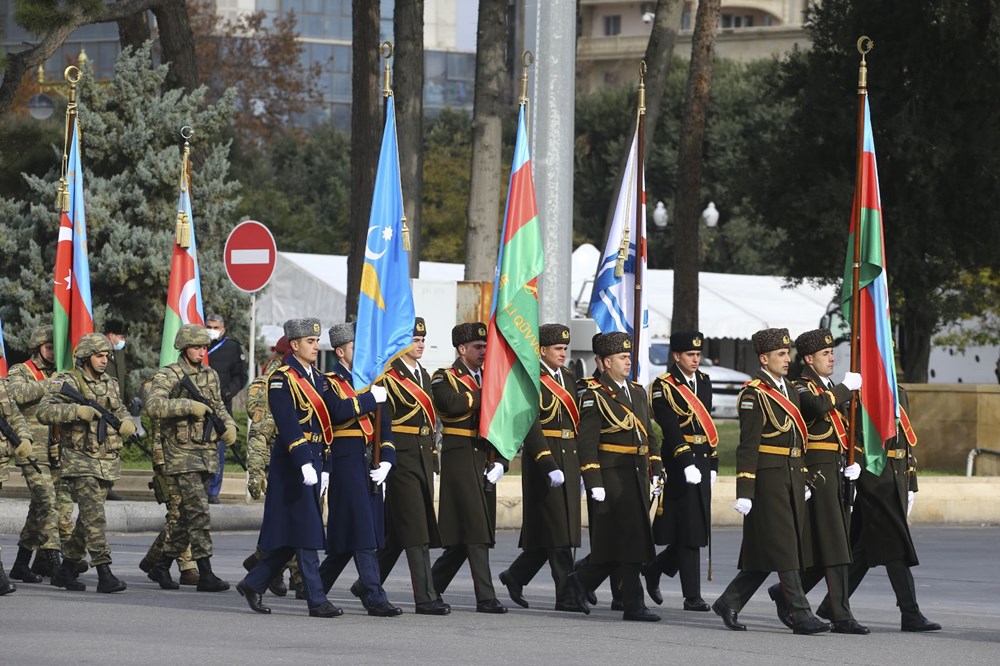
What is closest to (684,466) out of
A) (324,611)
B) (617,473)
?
(617,473)

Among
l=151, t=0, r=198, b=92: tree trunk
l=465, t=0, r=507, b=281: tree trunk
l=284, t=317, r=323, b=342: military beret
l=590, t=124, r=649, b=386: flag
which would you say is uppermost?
l=151, t=0, r=198, b=92: tree trunk

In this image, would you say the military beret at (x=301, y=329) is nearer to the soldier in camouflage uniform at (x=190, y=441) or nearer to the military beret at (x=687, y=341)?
the soldier in camouflage uniform at (x=190, y=441)

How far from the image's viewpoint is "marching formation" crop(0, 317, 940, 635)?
36.9 ft

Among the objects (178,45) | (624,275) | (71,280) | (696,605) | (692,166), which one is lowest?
(696,605)

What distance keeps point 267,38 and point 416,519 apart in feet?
170

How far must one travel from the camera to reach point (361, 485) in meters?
11.5

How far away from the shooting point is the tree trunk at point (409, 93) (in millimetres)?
23547

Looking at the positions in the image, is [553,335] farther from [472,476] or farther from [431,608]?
[431,608]

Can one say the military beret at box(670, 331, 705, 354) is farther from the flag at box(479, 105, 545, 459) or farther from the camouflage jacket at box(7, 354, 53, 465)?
the camouflage jacket at box(7, 354, 53, 465)

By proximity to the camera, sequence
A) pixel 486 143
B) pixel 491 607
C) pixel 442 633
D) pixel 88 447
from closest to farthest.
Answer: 1. pixel 442 633
2. pixel 491 607
3. pixel 88 447
4. pixel 486 143

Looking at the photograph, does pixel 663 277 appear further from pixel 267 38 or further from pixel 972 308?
pixel 267 38

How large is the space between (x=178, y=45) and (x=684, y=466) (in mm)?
15097

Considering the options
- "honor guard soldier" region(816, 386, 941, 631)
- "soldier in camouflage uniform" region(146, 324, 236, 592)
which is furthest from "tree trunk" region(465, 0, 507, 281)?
"honor guard soldier" region(816, 386, 941, 631)

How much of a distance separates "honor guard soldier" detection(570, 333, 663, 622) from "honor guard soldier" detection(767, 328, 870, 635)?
87cm
